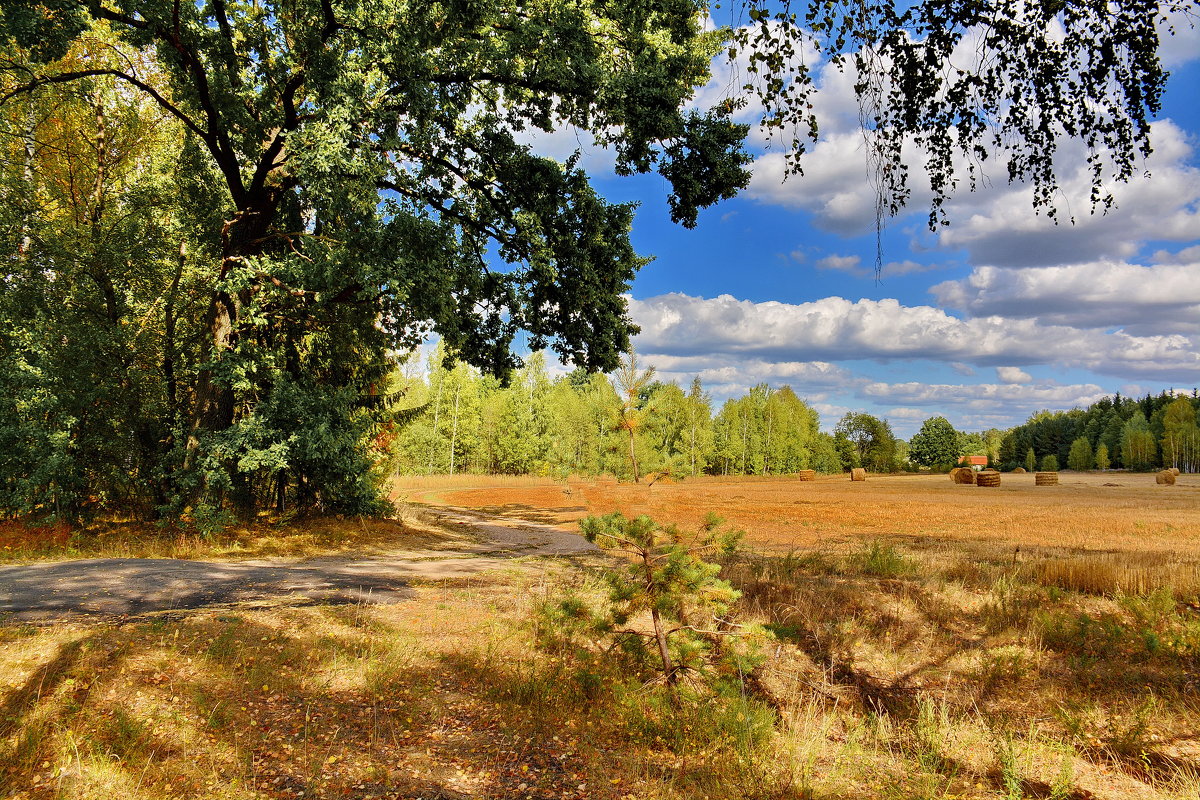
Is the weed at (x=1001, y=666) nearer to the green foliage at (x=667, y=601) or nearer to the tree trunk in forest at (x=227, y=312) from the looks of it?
the green foliage at (x=667, y=601)

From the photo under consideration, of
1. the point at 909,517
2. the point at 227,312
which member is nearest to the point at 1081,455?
the point at 909,517

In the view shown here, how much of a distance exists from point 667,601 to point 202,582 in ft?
22.9

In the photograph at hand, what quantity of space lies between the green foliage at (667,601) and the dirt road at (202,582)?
3.58m

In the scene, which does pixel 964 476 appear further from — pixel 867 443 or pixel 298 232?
pixel 298 232

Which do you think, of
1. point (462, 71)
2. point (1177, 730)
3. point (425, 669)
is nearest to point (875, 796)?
point (1177, 730)

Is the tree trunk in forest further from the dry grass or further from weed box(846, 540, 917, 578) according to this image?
weed box(846, 540, 917, 578)

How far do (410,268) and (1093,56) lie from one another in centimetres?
1071

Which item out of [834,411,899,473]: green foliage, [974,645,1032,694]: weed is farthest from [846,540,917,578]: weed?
[834,411,899,473]: green foliage

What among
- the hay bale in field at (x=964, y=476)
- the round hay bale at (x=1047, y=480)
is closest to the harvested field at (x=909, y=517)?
the round hay bale at (x=1047, y=480)

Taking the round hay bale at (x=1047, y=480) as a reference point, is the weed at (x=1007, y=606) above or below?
above

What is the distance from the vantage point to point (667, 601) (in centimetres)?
569

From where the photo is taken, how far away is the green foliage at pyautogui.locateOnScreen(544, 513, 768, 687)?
18.9ft

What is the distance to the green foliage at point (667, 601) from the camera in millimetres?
5754

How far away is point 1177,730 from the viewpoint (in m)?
6.22
